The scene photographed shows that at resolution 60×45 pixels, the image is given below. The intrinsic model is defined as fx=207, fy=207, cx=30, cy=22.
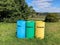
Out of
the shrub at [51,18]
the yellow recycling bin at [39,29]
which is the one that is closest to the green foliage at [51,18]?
the shrub at [51,18]

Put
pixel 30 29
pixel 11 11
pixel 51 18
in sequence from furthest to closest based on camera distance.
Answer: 1. pixel 51 18
2. pixel 11 11
3. pixel 30 29

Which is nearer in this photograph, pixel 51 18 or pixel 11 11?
pixel 11 11

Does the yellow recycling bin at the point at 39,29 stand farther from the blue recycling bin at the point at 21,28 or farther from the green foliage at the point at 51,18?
the green foliage at the point at 51,18

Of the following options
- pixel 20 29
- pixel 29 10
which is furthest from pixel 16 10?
pixel 20 29

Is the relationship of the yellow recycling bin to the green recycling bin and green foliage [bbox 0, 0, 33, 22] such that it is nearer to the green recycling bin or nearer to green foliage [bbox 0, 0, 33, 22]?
the green recycling bin

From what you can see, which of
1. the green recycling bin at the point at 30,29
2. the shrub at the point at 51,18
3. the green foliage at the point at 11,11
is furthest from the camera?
the shrub at the point at 51,18

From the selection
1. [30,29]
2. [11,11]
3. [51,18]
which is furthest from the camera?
[51,18]

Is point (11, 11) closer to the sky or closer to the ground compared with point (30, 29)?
closer to the ground

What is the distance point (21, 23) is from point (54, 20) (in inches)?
888

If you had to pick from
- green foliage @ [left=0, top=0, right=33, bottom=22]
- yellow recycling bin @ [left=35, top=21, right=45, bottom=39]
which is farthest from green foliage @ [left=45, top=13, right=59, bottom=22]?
yellow recycling bin @ [left=35, top=21, right=45, bottom=39]

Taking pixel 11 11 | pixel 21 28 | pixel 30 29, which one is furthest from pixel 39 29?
pixel 11 11

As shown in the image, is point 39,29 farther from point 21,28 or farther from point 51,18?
point 51,18

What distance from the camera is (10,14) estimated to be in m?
30.9

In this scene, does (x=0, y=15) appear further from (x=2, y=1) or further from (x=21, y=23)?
(x=21, y=23)
